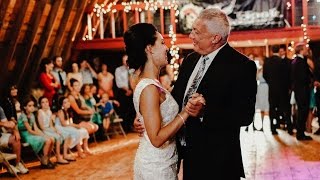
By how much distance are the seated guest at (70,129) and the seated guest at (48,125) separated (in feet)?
0.68

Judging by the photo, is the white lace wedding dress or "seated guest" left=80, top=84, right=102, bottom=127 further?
"seated guest" left=80, top=84, right=102, bottom=127

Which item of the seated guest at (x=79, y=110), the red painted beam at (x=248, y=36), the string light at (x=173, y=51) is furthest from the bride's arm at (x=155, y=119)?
the red painted beam at (x=248, y=36)

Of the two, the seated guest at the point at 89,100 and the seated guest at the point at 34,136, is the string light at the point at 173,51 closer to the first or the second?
the seated guest at the point at 89,100

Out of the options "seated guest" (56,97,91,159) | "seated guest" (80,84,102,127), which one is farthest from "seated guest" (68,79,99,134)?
"seated guest" (56,97,91,159)

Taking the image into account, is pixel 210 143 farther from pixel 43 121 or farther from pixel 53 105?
pixel 53 105

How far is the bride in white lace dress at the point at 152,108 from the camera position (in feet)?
8.38

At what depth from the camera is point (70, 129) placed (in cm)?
766

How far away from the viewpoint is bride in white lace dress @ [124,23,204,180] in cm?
255

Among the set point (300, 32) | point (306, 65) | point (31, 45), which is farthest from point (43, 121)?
point (300, 32)

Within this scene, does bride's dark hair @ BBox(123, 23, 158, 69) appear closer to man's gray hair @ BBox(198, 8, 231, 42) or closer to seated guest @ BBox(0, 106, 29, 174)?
man's gray hair @ BBox(198, 8, 231, 42)

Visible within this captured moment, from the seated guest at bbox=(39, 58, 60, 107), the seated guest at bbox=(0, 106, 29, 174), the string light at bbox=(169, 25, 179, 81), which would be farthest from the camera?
the string light at bbox=(169, 25, 179, 81)

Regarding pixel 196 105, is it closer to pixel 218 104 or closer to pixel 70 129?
pixel 218 104

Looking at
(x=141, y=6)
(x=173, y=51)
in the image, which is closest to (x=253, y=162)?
(x=173, y=51)

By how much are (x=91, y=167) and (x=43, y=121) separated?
972mm
